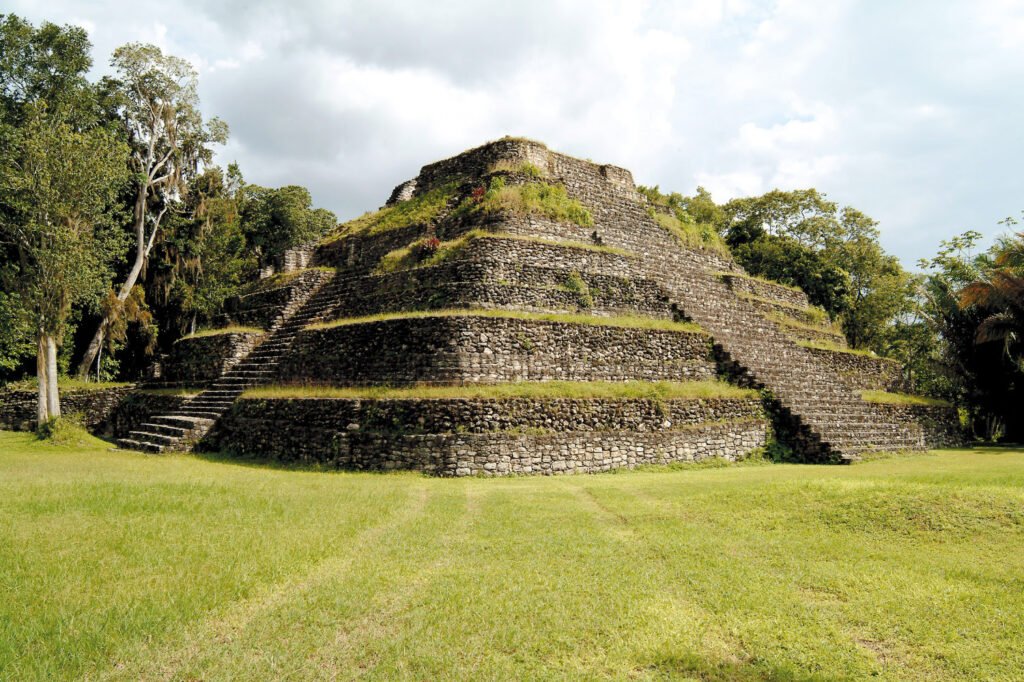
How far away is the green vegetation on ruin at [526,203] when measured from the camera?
19422 millimetres

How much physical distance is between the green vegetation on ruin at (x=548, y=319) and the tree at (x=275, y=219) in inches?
869

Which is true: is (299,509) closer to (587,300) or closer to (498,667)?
(498,667)

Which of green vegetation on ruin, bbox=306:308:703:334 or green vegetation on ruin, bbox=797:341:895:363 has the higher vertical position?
green vegetation on ruin, bbox=306:308:703:334

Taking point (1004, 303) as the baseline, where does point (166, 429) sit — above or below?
below

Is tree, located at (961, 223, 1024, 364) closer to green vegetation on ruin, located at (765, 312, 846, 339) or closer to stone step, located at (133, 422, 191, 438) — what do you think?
green vegetation on ruin, located at (765, 312, 846, 339)

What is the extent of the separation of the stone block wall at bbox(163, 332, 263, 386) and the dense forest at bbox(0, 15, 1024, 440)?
343 cm

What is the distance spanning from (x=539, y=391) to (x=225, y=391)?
10.7 m

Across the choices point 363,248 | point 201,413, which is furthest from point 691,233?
point 201,413

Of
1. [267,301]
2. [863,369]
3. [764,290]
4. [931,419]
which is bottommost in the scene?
[931,419]

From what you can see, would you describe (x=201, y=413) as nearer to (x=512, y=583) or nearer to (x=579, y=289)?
(x=579, y=289)

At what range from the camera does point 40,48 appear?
2456cm

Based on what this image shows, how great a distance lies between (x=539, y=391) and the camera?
545 inches

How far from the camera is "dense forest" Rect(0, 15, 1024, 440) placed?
1883 centimetres

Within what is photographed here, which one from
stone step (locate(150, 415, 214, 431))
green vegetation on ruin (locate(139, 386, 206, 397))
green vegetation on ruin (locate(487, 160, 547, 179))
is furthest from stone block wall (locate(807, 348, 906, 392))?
green vegetation on ruin (locate(139, 386, 206, 397))
